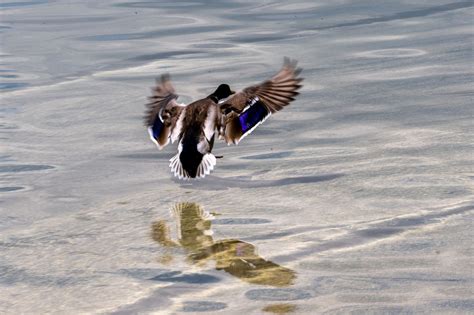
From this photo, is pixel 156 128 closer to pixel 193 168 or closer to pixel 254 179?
pixel 193 168

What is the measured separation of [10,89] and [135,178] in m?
3.54

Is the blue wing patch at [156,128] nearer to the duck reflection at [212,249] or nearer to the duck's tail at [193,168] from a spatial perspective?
the duck's tail at [193,168]

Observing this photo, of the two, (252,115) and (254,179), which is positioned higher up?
(252,115)

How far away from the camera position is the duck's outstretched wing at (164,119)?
8445 millimetres

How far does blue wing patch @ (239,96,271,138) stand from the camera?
8.55 m

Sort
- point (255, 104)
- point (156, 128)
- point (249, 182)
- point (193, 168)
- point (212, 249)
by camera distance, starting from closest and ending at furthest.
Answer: point (212, 249) → point (193, 168) → point (249, 182) → point (156, 128) → point (255, 104)

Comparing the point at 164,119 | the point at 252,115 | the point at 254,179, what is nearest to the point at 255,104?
the point at 252,115

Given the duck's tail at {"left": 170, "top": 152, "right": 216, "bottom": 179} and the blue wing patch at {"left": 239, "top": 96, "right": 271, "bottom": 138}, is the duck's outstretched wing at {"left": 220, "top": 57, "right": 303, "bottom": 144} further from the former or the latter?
the duck's tail at {"left": 170, "top": 152, "right": 216, "bottom": 179}

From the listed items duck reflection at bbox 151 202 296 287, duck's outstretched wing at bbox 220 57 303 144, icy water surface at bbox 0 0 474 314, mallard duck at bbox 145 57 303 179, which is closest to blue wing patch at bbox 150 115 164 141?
mallard duck at bbox 145 57 303 179

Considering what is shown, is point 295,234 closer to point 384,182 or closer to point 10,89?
point 384,182

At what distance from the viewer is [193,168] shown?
26.0 ft

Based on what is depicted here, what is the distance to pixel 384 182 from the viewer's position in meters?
7.74

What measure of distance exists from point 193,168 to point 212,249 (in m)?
1.29

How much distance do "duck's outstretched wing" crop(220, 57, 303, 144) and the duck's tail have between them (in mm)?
570
